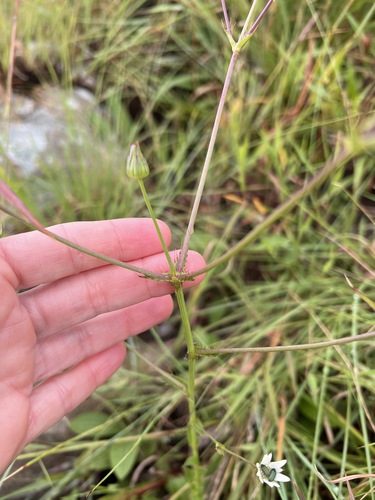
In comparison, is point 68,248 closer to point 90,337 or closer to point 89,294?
point 89,294

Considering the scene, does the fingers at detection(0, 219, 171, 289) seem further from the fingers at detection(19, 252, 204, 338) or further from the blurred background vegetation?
the blurred background vegetation

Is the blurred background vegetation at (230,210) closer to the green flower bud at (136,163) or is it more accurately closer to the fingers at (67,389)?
the fingers at (67,389)

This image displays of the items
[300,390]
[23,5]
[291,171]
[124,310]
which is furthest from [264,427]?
[23,5]

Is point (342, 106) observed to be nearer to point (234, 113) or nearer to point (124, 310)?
point (234, 113)

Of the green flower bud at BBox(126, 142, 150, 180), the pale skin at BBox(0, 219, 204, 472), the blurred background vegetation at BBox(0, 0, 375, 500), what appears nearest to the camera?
the green flower bud at BBox(126, 142, 150, 180)

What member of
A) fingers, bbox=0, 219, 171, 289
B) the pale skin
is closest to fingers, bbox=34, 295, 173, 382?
the pale skin

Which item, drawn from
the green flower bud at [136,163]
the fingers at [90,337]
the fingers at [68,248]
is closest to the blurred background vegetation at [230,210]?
the fingers at [90,337]

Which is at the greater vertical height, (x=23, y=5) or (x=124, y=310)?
(x=23, y=5)
